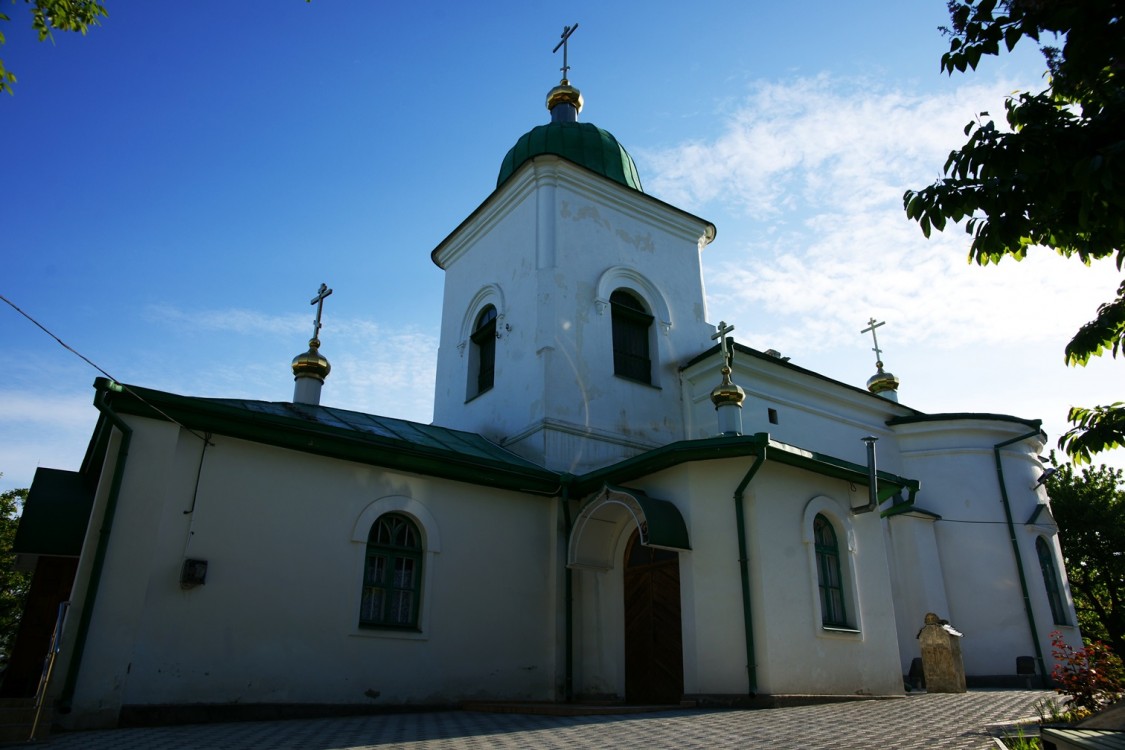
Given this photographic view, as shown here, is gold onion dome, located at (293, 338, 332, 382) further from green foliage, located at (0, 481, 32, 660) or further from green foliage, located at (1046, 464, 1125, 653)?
green foliage, located at (1046, 464, 1125, 653)

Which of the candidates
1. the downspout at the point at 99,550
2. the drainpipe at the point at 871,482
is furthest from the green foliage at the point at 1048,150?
the downspout at the point at 99,550

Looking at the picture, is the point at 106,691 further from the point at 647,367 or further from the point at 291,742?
the point at 647,367

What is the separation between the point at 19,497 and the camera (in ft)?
90.2

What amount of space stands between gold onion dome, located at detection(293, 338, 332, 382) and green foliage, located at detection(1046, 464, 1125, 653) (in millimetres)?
21797

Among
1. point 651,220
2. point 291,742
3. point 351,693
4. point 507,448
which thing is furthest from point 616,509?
point 651,220

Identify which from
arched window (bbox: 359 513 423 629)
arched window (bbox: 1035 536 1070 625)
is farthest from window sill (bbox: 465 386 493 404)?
arched window (bbox: 1035 536 1070 625)

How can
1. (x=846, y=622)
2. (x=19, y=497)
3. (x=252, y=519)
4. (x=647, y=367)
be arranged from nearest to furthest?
(x=252, y=519) < (x=846, y=622) < (x=647, y=367) < (x=19, y=497)

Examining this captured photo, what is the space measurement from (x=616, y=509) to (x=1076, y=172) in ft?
24.4

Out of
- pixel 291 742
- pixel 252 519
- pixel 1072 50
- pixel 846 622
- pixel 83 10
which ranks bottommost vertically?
pixel 291 742

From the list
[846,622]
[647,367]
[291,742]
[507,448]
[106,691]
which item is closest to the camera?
[291,742]

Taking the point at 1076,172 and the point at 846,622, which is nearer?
the point at 1076,172

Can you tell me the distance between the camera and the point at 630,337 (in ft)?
47.9

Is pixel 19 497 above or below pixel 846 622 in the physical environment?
above

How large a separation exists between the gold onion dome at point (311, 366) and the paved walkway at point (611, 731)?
6.37 metres
